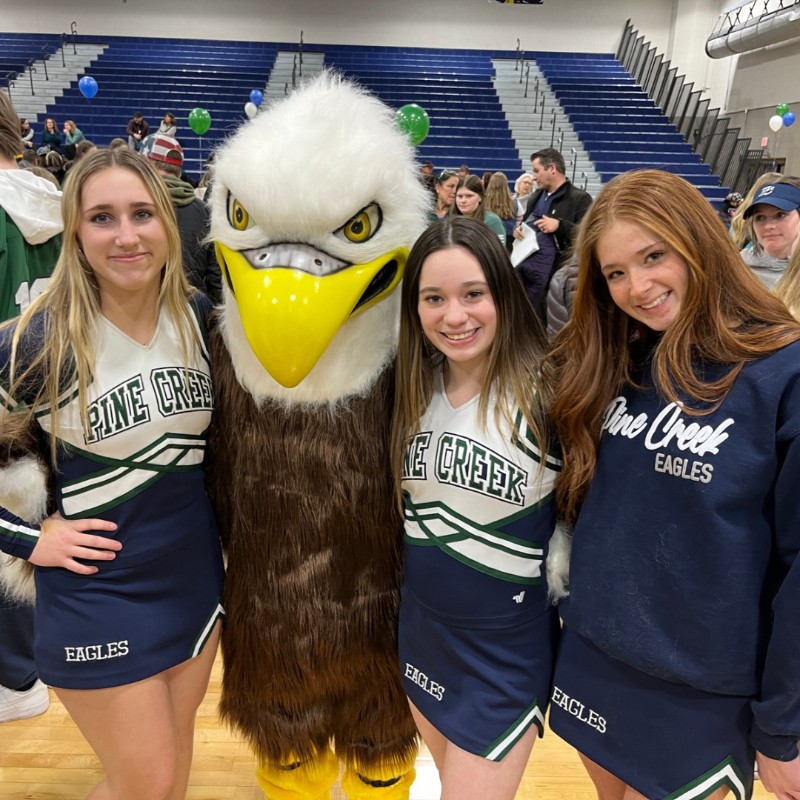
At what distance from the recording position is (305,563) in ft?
4.69

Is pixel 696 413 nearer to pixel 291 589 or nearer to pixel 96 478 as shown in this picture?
pixel 291 589

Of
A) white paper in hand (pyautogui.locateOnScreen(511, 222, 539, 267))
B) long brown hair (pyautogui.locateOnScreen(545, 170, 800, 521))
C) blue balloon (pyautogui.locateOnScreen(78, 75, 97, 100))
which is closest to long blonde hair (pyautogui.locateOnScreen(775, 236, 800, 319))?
long brown hair (pyautogui.locateOnScreen(545, 170, 800, 521))

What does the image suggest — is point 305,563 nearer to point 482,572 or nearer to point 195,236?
point 482,572

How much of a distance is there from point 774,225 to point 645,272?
63.1 inches

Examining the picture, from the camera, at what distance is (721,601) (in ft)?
3.49

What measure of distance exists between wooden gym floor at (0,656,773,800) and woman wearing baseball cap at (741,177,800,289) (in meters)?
1.70

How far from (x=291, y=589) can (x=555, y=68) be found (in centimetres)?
1678

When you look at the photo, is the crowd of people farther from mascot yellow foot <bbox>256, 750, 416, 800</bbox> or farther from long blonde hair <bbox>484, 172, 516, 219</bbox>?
long blonde hair <bbox>484, 172, 516, 219</bbox>

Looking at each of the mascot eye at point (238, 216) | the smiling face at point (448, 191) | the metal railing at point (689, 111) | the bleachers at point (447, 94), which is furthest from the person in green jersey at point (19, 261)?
the metal railing at point (689, 111)

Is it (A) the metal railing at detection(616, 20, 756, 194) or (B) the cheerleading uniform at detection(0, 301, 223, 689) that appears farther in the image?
(A) the metal railing at detection(616, 20, 756, 194)

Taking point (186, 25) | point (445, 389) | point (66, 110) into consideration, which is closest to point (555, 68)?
point (186, 25)

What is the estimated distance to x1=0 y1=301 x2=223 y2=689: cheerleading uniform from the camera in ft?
4.31

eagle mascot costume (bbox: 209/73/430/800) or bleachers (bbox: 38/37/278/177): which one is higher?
bleachers (bbox: 38/37/278/177)

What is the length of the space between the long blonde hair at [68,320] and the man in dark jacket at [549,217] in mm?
2873
